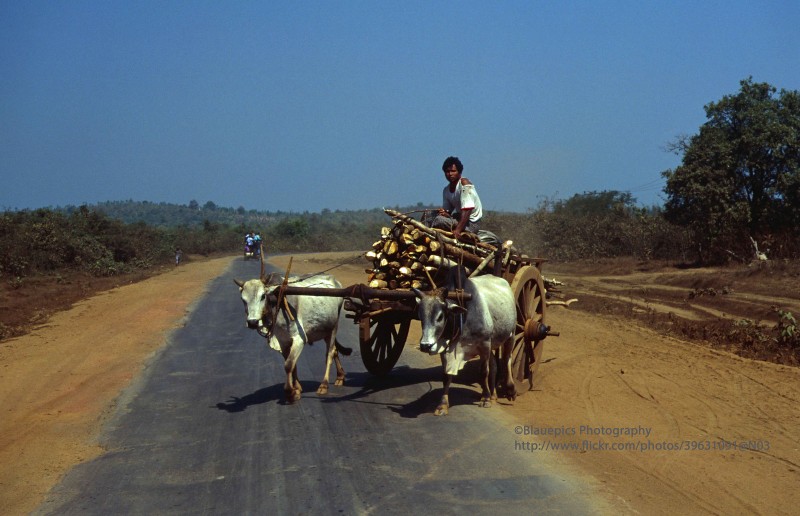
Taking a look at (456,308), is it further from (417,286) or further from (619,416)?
(619,416)

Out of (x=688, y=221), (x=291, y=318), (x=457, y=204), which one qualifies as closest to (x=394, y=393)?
(x=291, y=318)

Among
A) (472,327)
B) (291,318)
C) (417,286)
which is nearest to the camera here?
(472,327)

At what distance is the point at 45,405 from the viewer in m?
9.27

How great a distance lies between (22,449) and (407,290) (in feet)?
14.1

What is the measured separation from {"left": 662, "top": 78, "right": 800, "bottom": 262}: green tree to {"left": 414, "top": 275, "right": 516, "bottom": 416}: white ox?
2094 centimetres

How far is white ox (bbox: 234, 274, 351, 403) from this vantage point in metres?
8.23

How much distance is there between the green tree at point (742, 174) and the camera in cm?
2667

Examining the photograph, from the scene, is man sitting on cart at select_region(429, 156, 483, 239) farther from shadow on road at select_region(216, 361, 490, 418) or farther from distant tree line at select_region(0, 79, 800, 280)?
distant tree line at select_region(0, 79, 800, 280)

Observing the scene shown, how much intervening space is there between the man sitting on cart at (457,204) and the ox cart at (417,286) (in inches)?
11.4

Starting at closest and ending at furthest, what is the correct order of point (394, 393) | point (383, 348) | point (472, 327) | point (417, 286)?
point (472, 327), point (417, 286), point (394, 393), point (383, 348)

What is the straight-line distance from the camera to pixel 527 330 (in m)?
9.23

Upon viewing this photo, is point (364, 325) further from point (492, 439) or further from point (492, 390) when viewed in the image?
point (492, 439)

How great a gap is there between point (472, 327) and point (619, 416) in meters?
2.02

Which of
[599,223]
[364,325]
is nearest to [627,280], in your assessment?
[599,223]
